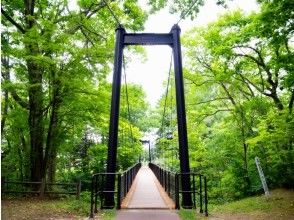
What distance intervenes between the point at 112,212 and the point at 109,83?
7.51m

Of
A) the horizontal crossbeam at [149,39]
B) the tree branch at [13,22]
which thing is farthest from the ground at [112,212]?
the tree branch at [13,22]

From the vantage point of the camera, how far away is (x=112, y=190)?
8.37 metres

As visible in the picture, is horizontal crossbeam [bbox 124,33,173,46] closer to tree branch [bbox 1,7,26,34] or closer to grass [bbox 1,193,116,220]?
grass [bbox 1,193,116,220]

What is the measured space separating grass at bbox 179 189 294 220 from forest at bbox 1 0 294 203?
58.1 inches

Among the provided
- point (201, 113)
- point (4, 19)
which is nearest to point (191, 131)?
point (201, 113)

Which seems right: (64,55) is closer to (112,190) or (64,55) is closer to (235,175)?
(112,190)

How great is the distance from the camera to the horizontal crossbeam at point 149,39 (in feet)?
31.5

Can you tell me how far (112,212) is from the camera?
759cm

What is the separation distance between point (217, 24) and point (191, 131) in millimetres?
7966

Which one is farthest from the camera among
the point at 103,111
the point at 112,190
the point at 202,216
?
the point at 103,111

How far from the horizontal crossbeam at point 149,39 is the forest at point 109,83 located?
2.92ft

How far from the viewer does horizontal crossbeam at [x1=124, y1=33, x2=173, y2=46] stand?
9602mm

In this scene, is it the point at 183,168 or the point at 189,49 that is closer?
the point at 183,168

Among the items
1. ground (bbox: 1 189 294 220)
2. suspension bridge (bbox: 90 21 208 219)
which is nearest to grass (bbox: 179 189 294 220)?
ground (bbox: 1 189 294 220)
